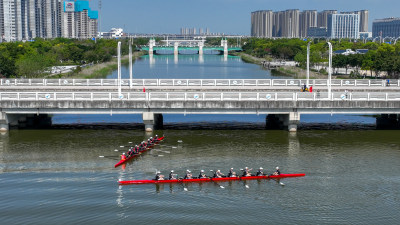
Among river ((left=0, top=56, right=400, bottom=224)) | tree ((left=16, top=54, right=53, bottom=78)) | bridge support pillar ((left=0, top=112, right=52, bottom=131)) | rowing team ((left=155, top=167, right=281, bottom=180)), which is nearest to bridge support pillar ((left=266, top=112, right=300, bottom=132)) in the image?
river ((left=0, top=56, right=400, bottom=224))

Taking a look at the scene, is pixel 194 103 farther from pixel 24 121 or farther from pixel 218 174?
pixel 24 121

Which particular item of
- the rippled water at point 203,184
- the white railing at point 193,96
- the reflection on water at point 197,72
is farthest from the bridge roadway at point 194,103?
the reflection on water at point 197,72

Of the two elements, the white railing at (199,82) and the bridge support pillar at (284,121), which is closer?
the bridge support pillar at (284,121)

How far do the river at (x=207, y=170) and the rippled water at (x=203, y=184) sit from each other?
56 mm

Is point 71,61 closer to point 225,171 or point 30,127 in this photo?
point 30,127

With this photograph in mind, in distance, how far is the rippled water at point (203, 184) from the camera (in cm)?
2608

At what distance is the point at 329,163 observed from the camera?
114 feet

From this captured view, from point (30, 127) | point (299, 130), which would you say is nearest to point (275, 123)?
point (299, 130)

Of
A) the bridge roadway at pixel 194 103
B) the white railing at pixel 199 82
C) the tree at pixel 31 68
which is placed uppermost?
the tree at pixel 31 68

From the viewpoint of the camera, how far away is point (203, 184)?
3052 centimetres

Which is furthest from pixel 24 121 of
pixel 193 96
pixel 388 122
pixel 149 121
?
pixel 388 122

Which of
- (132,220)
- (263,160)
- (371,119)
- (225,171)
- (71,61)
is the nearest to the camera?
(132,220)

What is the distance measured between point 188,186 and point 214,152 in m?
7.78

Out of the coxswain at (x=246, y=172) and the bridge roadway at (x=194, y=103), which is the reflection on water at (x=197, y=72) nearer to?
the bridge roadway at (x=194, y=103)
